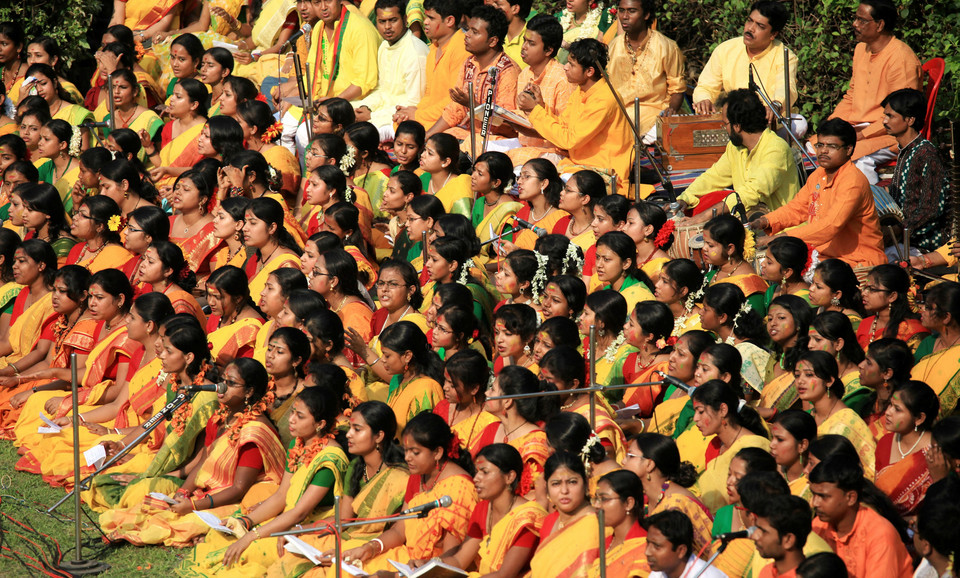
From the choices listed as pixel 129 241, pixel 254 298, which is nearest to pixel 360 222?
pixel 254 298

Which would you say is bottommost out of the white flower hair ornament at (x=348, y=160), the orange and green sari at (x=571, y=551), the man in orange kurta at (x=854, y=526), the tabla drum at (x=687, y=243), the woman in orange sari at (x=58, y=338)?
the woman in orange sari at (x=58, y=338)

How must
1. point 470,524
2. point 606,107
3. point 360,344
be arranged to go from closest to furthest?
point 470,524 < point 360,344 < point 606,107

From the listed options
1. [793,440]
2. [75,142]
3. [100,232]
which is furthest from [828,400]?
[75,142]

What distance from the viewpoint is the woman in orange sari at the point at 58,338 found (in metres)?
8.39

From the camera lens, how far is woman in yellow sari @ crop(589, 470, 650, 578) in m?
5.21

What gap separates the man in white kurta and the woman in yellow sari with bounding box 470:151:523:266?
1944 mm

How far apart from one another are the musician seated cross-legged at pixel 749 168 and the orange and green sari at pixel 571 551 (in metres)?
3.16

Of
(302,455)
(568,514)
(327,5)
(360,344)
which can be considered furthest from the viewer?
(327,5)

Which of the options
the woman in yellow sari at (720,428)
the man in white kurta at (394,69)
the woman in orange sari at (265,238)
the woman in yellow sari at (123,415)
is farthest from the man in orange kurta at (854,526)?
the man in white kurta at (394,69)

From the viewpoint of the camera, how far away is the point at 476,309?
301 inches

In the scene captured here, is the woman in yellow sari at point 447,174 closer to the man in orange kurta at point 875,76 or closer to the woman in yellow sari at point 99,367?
the woman in yellow sari at point 99,367

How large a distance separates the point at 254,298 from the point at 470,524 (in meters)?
3.11

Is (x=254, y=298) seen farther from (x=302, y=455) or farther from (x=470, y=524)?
(x=470, y=524)

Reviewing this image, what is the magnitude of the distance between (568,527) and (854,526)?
3.58ft
